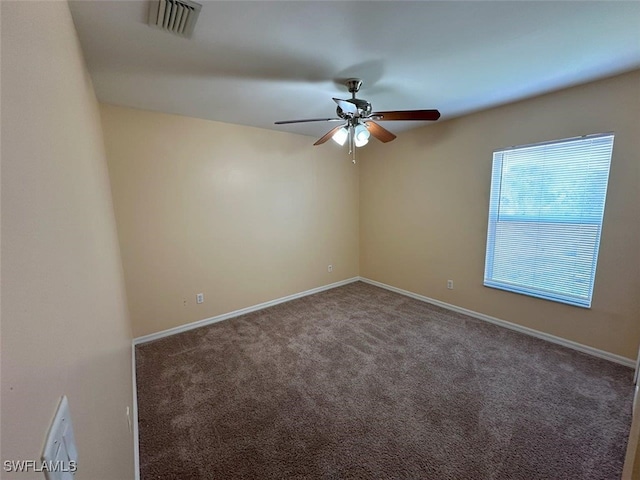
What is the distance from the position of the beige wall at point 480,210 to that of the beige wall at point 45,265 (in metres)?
3.63

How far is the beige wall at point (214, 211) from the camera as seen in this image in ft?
9.23

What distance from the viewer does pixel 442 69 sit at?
6.86ft

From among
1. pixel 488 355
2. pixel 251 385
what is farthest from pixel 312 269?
pixel 488 355

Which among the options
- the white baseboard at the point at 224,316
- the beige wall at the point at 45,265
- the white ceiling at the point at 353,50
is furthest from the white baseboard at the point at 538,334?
the beige wall at the point at 45,265

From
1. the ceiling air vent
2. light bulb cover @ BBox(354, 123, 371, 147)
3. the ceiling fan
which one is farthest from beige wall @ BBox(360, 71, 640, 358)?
the ceiling air vent

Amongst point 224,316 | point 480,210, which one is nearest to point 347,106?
point 480,210

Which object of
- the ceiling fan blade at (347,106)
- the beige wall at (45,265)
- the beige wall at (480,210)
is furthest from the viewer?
the beige wall at (480,210)

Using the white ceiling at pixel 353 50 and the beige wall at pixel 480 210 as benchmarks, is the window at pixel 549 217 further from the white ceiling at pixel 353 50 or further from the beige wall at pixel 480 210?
the white ceiling at pixel 353 50

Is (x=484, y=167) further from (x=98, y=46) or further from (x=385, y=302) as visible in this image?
(x=98, y=46)

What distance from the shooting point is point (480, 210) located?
327 centimetres

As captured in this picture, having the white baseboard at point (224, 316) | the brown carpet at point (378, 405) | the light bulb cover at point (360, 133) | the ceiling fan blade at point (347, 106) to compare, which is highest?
the ceiling fan blade at point (347, 106)

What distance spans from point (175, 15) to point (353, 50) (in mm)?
1073

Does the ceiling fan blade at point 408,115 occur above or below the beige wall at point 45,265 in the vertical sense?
above

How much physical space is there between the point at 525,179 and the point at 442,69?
1.64 meters
